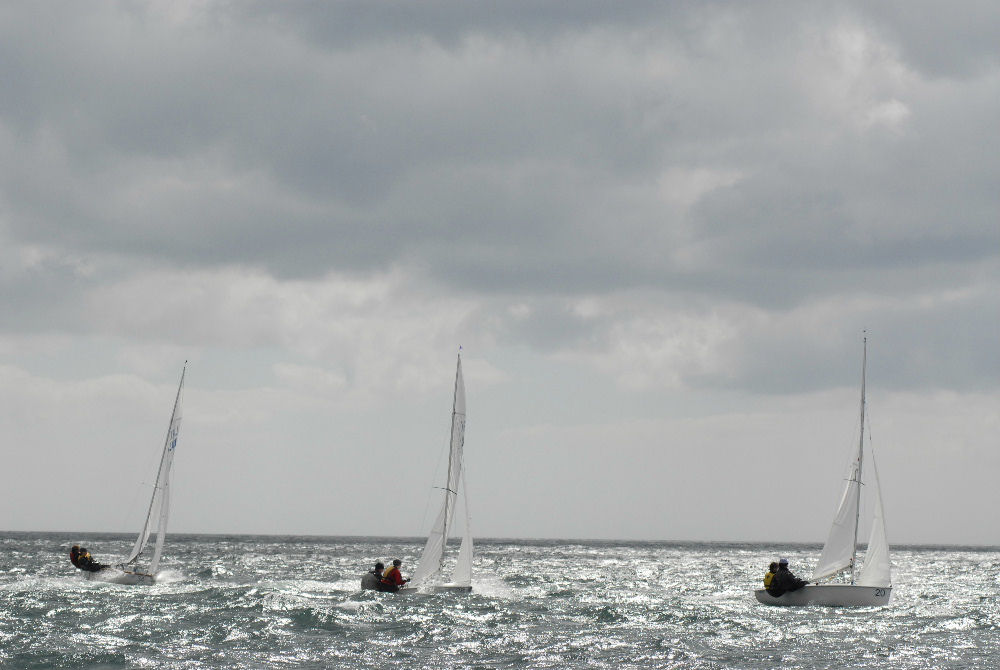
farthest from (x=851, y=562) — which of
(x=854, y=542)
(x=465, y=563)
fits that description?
(x=465, y=563)

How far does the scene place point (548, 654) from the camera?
28.0 m

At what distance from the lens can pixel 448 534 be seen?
45625 mm

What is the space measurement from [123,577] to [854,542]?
3070cm

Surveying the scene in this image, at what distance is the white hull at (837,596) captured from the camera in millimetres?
40281

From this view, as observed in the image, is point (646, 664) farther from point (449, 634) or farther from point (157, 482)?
point (157, 482)

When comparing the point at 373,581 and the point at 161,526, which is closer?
the point at 373,581

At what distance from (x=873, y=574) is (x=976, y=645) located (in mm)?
10895

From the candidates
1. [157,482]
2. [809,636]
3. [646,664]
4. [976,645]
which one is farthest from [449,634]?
[157,482]

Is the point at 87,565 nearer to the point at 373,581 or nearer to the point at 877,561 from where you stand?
the point at 373,581

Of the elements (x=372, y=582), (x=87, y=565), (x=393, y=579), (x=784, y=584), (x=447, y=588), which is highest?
(x=784, y=584)

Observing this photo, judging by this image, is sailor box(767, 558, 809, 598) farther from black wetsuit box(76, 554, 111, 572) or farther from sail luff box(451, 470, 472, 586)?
A: black wetsuit box(76, 554, 111, 572)

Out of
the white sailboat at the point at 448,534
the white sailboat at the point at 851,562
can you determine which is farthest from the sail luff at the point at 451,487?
the white sailboat at the point at 851,562

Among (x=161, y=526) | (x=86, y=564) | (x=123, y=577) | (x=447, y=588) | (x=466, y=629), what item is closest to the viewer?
(x=466, y=629)

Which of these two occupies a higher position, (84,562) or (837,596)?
(837,596)
